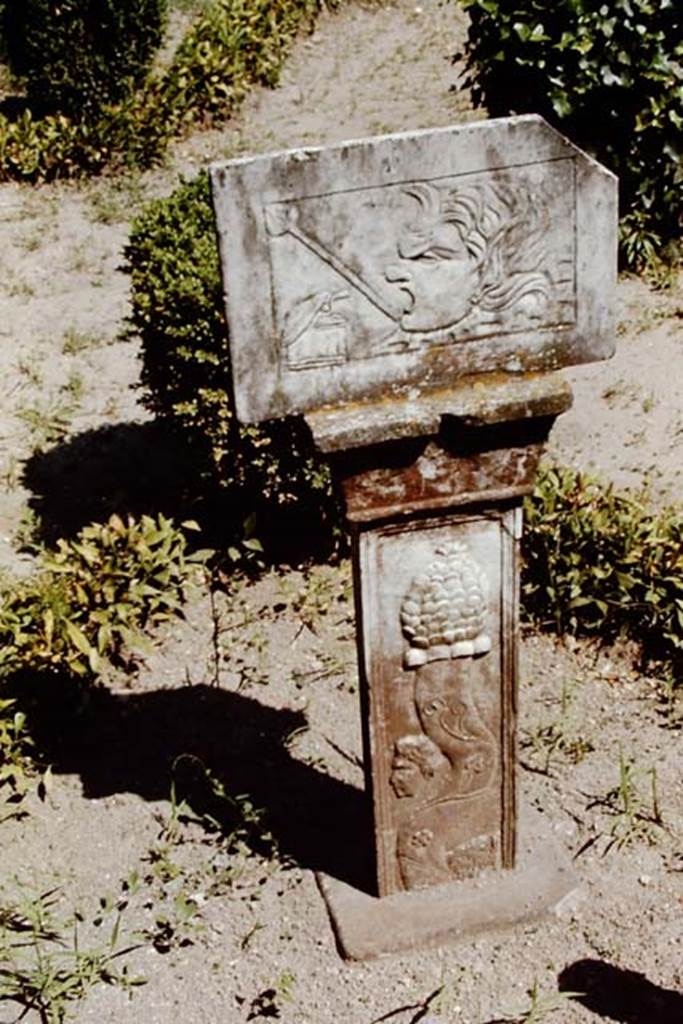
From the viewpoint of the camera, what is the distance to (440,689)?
3.97m

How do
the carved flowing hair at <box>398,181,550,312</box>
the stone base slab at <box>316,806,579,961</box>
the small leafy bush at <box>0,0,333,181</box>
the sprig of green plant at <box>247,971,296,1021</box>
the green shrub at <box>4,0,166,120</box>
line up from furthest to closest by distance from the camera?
the green shrub at <box>4,0,166,120</box>, the small leafy bush at <box>0,0,333,181</box>, the stone base slab at <box>316,806,579,961</box>, the sprig of green plant at <box>247,971,296,1021</box>, the carved flowing hair at <box>398,181,550,312</box>

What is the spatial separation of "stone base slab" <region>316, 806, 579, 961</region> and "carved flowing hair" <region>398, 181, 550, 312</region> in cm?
209

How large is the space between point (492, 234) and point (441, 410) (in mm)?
461

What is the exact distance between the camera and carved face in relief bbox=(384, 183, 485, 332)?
313 centimetres

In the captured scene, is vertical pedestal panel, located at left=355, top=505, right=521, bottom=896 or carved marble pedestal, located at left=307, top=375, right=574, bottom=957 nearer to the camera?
carved marble pedestal, located at left=307, top=375, right=574, bottom=957

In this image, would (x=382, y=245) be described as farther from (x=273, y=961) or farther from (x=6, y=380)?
(x=6, y=380)

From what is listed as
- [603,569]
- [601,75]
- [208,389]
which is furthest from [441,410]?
[601,75]

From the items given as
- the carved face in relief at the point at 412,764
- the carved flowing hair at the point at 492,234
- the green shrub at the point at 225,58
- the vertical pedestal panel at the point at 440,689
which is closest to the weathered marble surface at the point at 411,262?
the carved flowing hair at the point at 492,234

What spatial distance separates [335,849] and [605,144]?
489 centimetres

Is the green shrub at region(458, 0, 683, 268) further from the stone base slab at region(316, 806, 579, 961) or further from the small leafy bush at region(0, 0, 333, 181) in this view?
the stone base slab at region(316, 806, 579, 961)

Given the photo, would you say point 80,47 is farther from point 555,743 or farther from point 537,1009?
point 537,1009

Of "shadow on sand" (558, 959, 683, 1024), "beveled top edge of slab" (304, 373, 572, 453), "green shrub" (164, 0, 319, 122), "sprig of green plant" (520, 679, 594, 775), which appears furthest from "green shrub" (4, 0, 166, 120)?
"shadow on sand" (558, 959, 683, 1024)

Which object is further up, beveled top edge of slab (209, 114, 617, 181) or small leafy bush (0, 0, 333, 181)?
beveled top edge of slab (209, 114, 617, 181)

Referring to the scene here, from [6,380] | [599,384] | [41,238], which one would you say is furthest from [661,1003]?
[41,238]
